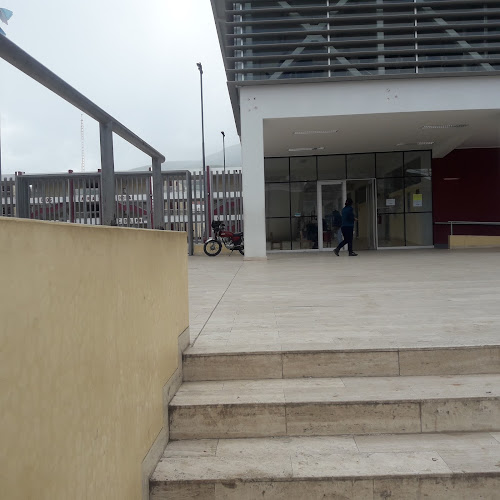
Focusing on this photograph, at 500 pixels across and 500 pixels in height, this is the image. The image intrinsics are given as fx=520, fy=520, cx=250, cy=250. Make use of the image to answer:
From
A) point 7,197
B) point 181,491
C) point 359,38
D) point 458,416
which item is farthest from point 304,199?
point 7,197

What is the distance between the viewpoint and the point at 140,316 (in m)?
2.63

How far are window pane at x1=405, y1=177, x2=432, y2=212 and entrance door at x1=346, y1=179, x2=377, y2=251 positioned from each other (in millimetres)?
1317

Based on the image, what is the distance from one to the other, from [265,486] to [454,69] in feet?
44.6

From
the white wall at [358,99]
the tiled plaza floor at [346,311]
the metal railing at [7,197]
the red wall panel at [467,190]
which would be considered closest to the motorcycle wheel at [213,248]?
the white wall at [358,99]

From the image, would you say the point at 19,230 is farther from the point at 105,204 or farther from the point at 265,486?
the point at 265,486

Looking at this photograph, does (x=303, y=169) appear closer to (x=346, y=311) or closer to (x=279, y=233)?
(x=279, y=233)

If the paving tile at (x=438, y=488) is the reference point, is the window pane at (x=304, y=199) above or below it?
above

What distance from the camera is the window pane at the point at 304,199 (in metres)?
19.1

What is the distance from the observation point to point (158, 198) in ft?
11.8

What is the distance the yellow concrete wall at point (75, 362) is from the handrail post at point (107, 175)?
0.62 ft

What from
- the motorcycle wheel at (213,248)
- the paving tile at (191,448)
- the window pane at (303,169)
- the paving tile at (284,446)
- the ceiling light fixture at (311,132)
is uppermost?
the ceiling light fixture at (311,132)

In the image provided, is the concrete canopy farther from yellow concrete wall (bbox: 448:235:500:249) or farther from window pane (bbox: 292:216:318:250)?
yellow concrete wall (bbox: 448:235:500:249)

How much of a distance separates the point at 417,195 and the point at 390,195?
3.30 ft

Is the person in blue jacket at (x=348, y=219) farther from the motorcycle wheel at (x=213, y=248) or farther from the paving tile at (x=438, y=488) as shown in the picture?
the paving tile at (x=438, y=488)
